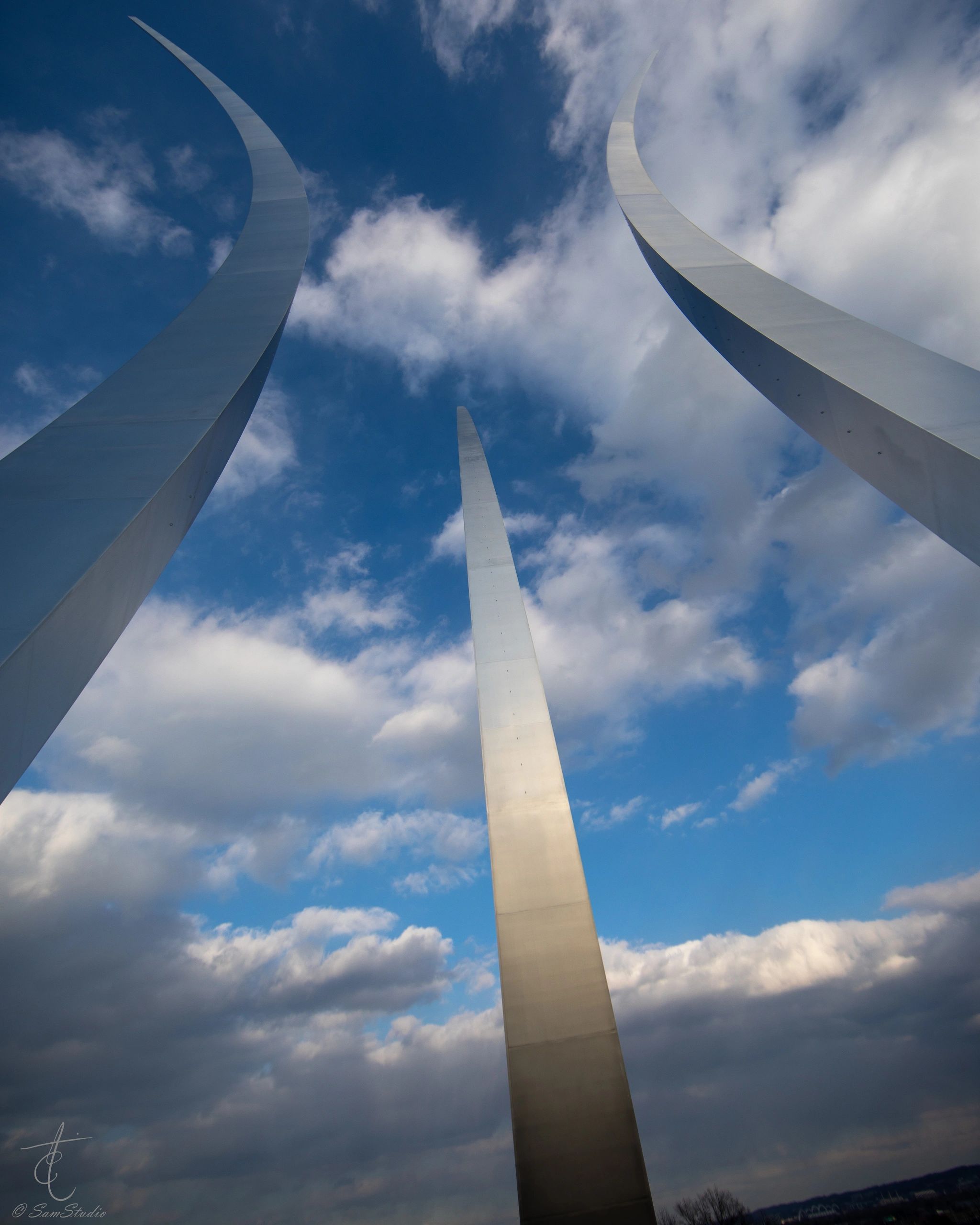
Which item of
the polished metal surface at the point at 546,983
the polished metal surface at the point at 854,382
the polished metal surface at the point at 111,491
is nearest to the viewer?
the polished metal surface at the point at 111,491

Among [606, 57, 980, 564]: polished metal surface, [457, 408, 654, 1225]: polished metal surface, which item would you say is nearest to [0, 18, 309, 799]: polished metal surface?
[606, 57, 980, 564]: polished metal surface

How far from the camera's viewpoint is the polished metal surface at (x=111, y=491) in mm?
4977

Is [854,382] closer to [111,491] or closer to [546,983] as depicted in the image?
[111,491]

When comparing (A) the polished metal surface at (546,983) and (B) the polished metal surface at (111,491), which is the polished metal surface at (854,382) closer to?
(B) the polished metal surface at (111,491)

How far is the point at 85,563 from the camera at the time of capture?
543cm

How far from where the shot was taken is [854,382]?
722cm

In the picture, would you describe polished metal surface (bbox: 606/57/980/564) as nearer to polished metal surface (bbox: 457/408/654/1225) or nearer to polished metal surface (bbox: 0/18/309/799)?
polished metal surface (bbox: 0/18/309/799)

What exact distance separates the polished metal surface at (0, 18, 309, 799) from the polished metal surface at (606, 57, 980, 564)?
20.0 feet

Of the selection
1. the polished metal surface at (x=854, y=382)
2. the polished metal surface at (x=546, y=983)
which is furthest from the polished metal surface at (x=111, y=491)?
the polished metal surface at (x=546, y=983)

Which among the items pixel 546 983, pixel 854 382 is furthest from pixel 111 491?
pixel 546 983

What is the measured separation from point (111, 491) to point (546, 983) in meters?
9.04

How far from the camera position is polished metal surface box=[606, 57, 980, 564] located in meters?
6.44

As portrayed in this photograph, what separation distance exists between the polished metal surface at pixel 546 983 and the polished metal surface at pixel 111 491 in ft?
24.4

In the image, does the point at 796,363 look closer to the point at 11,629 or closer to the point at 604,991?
the point at 11,629
